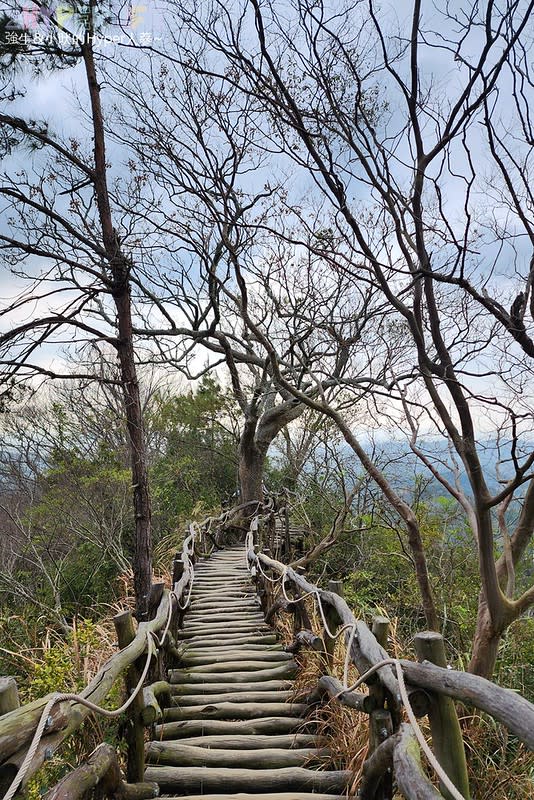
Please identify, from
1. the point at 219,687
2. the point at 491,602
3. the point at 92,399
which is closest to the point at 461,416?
the point at 491,602

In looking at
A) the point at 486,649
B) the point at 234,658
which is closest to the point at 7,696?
the point at 234,658

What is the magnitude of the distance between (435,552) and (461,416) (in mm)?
5591

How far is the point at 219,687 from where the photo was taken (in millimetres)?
3969

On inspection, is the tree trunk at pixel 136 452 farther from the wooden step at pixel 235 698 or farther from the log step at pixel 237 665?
the wooden step at pixel 235 698

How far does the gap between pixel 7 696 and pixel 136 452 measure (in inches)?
186

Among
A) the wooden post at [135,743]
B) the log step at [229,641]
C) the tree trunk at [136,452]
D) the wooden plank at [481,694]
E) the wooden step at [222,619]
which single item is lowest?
the log step at [229,641]

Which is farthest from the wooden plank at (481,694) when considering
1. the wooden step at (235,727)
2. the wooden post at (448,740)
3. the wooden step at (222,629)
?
the wooden step at (222,629)

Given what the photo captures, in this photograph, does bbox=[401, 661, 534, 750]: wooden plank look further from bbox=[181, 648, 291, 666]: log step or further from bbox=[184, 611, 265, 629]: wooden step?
bbox=[184, 611, 265, 629]: wooden step

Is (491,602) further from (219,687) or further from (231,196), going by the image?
(231,196)

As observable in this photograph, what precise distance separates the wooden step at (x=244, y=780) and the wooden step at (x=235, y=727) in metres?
0.55

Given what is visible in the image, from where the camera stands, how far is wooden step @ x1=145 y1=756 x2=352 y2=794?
264 cm

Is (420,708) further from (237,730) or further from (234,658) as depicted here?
(234,658)

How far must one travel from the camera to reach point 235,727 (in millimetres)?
3291

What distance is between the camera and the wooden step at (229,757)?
2863 mm
